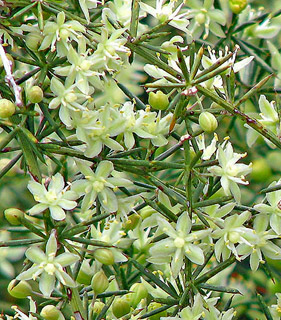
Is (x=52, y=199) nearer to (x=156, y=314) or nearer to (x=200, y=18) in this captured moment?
(x=156, y=314)

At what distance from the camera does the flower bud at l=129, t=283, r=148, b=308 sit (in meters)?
1.09

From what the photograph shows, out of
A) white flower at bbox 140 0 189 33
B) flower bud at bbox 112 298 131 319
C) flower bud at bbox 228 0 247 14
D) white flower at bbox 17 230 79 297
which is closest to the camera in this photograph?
white flower at bbox 17 230 79 297

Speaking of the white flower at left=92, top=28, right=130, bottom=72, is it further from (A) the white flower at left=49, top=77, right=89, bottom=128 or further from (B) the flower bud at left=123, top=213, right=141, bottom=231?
(B) the flower bud at left=123, top=213, right=141, bottom=231

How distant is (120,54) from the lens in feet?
3.44

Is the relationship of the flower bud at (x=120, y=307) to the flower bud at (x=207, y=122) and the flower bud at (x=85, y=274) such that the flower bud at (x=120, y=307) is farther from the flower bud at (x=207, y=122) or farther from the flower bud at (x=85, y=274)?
the flower bud at (x=207, y=122)

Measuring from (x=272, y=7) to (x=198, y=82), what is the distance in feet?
3.70

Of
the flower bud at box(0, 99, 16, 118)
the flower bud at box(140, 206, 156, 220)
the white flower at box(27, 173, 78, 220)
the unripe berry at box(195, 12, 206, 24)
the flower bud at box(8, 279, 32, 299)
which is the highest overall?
the flower bud at box(0, 99, 16, 118)

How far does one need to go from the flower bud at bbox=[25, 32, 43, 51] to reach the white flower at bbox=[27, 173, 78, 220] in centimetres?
20

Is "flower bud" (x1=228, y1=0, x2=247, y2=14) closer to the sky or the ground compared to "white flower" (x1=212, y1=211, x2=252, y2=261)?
closer to the sky

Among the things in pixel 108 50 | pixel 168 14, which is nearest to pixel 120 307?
pixel 108 50

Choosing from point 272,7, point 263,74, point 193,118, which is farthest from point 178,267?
point 272,7

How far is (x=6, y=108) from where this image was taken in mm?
938

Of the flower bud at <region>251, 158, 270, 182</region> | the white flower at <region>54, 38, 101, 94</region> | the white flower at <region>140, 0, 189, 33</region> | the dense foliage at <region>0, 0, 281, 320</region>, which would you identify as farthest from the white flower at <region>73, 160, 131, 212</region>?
the flower bud at <region>251, 158, 270, 182</region>

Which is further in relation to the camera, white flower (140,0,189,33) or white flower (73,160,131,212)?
white flower (140,0,189,33)
